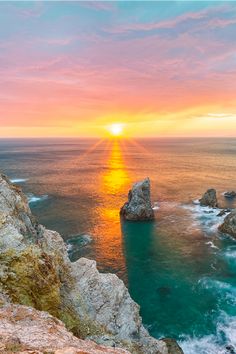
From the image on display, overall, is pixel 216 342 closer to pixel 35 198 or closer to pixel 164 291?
pixel 164 291

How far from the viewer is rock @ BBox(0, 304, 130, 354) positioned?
511 inches

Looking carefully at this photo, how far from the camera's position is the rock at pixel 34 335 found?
1298 centimetres

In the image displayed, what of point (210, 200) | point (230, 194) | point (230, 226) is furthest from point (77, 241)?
point (230, 194)

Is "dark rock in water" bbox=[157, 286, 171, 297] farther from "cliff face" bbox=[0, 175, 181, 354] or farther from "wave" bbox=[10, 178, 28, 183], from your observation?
"wave" bbox=[10, 178, 28, 183]

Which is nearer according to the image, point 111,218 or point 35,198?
point 111,218

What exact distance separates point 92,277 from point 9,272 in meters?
9.48

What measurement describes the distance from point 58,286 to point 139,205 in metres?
71.0

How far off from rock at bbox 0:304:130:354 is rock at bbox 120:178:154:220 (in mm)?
74691

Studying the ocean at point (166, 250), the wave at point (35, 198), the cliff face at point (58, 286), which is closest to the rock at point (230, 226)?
the ocean at point (166, 250)

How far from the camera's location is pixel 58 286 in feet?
70.3

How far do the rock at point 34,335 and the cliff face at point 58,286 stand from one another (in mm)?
2244

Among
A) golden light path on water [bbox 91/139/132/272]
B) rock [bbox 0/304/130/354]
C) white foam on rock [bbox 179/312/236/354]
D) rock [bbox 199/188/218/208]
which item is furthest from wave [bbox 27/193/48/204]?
rock [bbox 0/304/130/354]

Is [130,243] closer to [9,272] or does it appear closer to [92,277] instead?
[92,277]

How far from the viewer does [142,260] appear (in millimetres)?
66625
